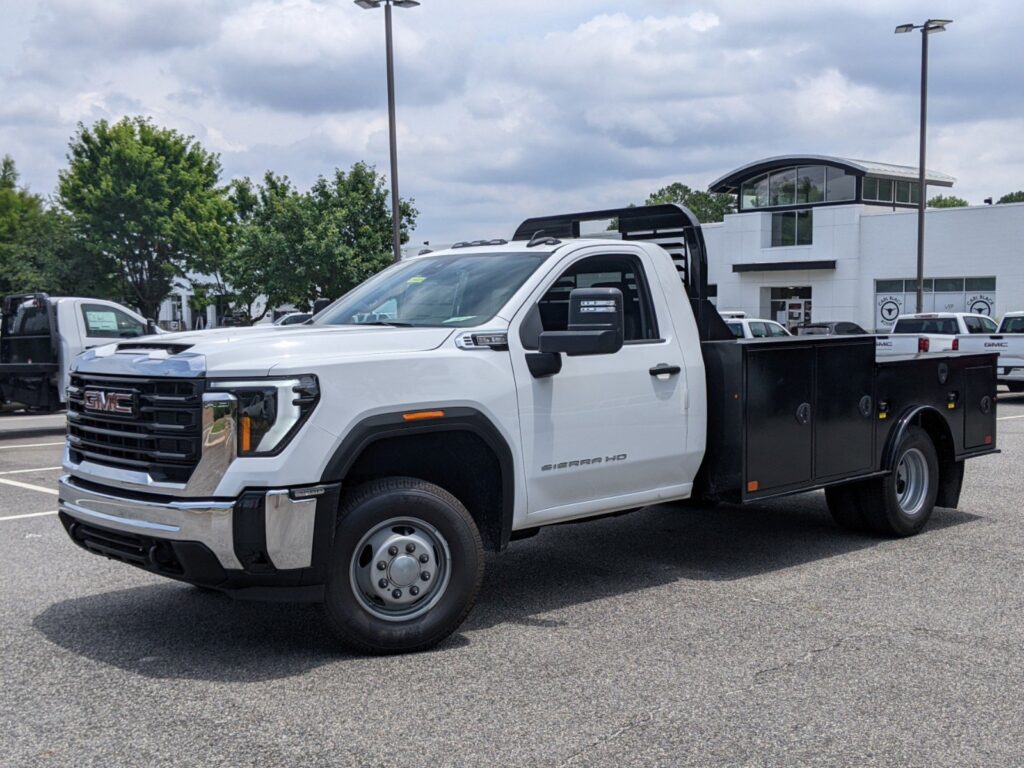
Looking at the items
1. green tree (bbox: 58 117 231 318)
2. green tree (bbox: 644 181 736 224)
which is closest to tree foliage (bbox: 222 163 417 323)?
green tree (bbox: 58 117 231 318)

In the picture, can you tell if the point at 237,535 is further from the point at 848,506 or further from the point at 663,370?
the point at 848,506

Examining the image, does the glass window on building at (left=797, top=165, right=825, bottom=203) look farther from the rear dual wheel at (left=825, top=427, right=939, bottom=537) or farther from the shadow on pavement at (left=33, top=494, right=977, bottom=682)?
the rear dual wheel at (left=825, top=427, right=939, bottom=537)

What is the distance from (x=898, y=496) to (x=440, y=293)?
3989 millimetres

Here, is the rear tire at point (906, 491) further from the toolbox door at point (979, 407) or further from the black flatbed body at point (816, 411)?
the toolbox door at point (979, 407)

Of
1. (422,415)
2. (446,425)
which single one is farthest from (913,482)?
A: (422,415)

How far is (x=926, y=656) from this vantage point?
542cm

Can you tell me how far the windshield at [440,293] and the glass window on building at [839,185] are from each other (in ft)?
144

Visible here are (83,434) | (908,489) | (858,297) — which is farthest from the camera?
(858,297)

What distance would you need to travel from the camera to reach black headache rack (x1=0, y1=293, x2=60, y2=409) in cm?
1623

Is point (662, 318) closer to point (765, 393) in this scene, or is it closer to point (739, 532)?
point (765, 393)

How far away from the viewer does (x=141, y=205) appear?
4878 cm

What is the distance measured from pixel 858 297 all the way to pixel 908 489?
40.4 metres

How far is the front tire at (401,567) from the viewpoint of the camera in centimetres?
529

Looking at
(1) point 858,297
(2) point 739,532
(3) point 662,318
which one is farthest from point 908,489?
(1) point 858,297
